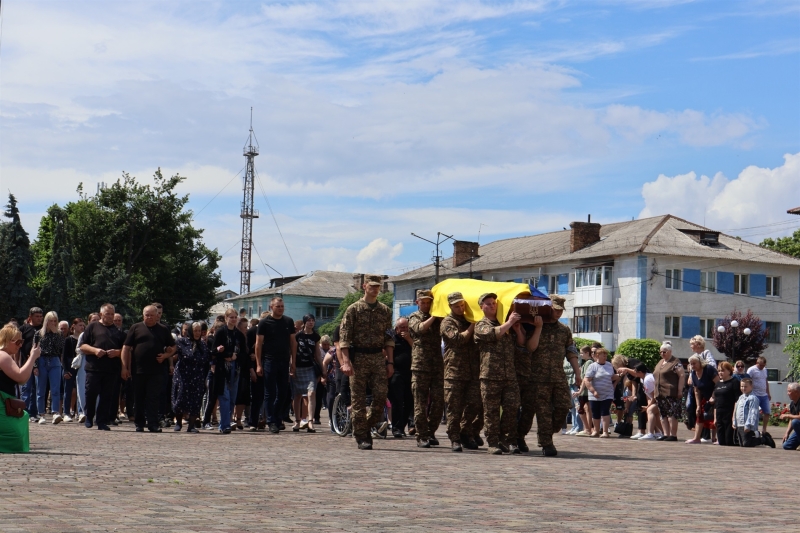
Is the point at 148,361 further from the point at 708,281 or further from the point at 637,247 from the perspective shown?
the point at 708,281

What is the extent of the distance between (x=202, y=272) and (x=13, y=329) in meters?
70.3

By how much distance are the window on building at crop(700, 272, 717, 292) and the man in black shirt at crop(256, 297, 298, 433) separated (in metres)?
58.9

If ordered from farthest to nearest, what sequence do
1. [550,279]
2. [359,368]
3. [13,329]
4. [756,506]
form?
[550,279]
[359,368]
[13,329]
[756,506]

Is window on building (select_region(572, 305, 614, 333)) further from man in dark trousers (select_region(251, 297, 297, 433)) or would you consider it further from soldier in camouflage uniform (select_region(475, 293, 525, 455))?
soldier in camouflage uniform (select_region(475, 293, 525, 455))

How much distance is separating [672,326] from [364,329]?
60.3m

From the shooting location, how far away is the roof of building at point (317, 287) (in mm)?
121625

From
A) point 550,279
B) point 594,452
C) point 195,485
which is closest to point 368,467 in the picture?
point 195,485

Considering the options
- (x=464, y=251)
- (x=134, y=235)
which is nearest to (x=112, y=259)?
(x=134, y=235)

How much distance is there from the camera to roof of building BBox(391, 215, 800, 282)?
237ft

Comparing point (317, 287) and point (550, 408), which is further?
point (317, 287)

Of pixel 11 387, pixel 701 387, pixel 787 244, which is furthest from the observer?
pixel 787 244

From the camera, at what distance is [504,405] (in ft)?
48.0

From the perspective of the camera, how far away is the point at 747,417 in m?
20.2

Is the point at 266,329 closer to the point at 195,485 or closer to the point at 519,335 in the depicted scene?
the point at 519,335
